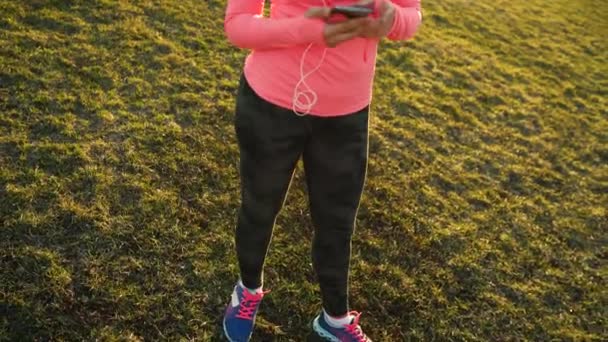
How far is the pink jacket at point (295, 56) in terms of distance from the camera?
1.93 metres

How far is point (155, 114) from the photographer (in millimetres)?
4125

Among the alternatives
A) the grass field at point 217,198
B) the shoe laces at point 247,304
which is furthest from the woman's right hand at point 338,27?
the grass field at point 217,198

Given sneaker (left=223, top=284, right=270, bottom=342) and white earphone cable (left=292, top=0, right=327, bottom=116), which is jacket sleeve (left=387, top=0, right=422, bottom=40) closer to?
white earphone cable (left=292, top=0, right=327, bottom=116)

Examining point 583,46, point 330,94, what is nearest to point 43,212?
point 330,94

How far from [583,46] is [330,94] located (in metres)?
7.29

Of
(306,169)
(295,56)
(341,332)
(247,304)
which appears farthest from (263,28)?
(341,332)

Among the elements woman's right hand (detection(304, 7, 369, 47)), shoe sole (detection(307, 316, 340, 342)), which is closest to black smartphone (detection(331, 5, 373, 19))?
woman's right hand (detection(304, 7, 369, 47))

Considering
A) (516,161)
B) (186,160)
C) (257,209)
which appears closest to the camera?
(257,209)

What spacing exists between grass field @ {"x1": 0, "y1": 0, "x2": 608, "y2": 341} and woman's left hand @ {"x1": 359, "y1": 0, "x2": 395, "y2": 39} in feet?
5.40

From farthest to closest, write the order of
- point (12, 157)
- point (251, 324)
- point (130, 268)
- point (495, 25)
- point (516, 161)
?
point (495, 25) → point (516, 161) → point (12, 157) → point (130, 268) → point (251, 324)

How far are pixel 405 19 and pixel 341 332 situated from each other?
151cm

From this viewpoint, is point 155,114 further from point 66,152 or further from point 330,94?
point 330,94

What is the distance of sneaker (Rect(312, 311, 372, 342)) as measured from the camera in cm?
267

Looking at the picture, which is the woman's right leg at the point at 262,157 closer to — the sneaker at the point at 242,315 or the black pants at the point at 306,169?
the black pants at the point at 306,169
